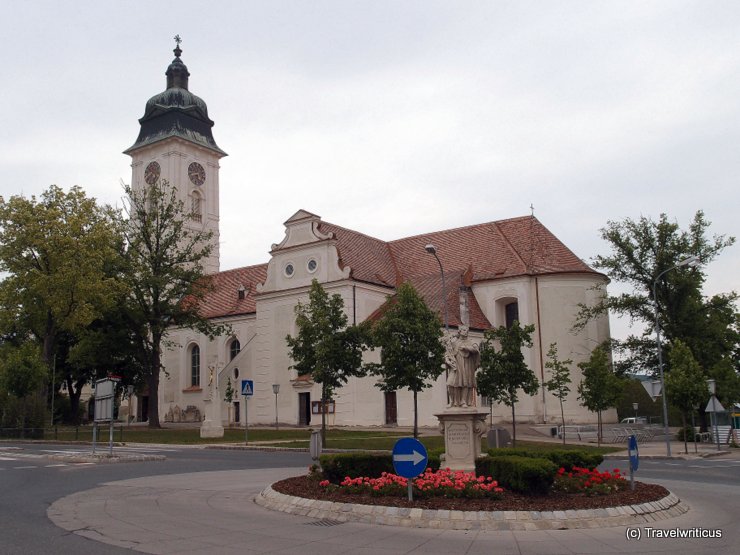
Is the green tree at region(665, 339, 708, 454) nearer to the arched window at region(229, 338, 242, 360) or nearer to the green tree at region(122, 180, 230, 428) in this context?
the green tree at region(122, 180, 230, 428)

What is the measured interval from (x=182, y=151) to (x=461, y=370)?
6242 centimetres

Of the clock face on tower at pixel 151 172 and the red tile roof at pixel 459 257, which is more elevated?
the clock face on tower at pixel 151 172

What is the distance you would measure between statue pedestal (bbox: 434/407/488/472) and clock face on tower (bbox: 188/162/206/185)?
62.5 meters

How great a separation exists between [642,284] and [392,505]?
37.9 metres

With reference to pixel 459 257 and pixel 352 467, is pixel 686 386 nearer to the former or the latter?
pixel 459 257

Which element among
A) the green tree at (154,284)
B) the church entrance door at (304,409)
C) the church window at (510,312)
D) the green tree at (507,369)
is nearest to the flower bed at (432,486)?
the green tree at (507,369)

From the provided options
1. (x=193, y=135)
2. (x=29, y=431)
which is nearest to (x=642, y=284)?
(x=29, y=431)

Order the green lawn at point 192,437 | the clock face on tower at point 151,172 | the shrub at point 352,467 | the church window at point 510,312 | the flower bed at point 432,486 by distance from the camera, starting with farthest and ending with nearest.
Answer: the clock face on tower at point 151,172
the church window at point 510,312
the green lawn at point 192,437
the shrub at point 352,467
the flower bed at point 432,486

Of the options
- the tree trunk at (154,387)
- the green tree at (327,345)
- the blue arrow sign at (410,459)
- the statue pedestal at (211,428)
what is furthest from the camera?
the tree trunk at (154,387)

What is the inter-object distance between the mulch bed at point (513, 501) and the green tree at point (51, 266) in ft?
106

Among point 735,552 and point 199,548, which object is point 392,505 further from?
point 735,552

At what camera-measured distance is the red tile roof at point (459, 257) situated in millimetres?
48500

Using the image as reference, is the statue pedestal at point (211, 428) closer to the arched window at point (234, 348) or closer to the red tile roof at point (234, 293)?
the red tile roof at point (234, 293)

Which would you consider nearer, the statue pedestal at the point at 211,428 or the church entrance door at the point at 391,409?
the statue pedestal at the point at 211,428
